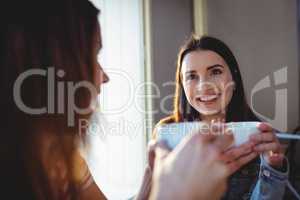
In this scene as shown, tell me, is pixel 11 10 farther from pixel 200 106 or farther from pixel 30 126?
pixel 200 106

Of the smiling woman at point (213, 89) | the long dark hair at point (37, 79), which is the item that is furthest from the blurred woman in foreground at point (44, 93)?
the smiling woman at point (213, 89)

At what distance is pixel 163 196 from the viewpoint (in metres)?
0.13

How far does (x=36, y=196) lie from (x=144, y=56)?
471 mm

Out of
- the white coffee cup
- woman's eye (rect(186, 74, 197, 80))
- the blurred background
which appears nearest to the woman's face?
woman's eye (rect(186, 74, 197, 80))

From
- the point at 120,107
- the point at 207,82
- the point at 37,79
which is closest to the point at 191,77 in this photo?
the point at 207,82

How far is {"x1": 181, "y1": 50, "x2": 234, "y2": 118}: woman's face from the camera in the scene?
538 mm

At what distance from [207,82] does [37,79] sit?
0.27 meters

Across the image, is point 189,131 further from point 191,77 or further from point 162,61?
point 162,61

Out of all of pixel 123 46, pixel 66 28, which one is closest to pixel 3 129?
pixel 66 28

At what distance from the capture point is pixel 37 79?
1.26 ft

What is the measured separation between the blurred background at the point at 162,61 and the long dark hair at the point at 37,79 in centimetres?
10

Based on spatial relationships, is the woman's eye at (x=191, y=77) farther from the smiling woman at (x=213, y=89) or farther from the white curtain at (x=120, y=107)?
the white curtain at (x=120, y=107)

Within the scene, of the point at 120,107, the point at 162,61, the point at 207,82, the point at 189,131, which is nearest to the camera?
the point at 189,131

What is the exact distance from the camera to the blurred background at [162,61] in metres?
0.58
